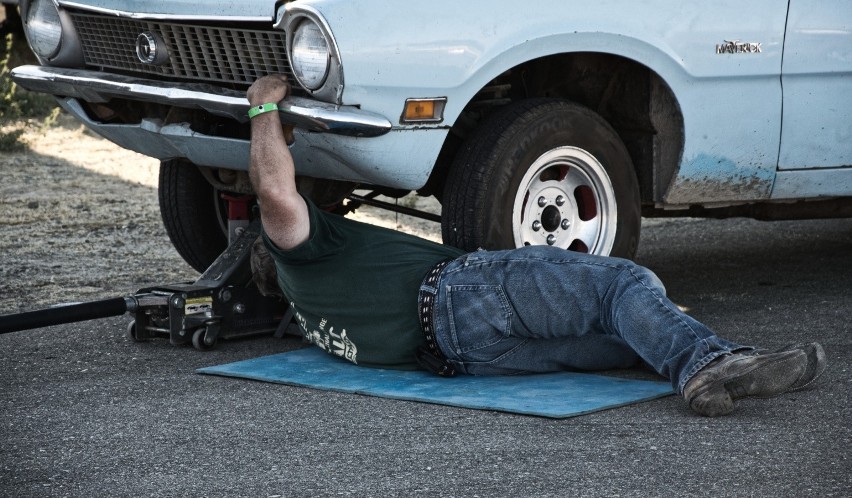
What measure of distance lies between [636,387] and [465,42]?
50.9 inches

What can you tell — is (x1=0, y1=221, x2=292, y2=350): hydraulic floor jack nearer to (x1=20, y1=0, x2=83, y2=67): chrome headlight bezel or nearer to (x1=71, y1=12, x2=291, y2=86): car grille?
(x1=71, y1=12, x2=291, y2=86): car grille

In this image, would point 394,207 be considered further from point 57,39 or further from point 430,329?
point 57,39

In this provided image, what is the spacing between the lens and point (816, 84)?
16.6 feet

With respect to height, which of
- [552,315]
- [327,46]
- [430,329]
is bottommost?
[430,329]

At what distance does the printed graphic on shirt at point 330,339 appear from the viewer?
434cm

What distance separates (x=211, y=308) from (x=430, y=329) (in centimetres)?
102

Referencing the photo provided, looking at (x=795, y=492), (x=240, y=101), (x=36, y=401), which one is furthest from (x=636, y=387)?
(x=36, y=401)

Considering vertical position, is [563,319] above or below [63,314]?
above

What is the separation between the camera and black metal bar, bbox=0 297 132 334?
164 inches

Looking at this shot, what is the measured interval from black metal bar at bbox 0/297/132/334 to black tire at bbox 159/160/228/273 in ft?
3.12

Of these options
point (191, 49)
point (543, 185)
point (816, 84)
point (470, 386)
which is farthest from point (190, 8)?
point (816, 84)

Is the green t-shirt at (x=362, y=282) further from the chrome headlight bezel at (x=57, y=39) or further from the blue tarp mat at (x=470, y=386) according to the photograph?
the chrome headlight bezel at (x=57, y=39)

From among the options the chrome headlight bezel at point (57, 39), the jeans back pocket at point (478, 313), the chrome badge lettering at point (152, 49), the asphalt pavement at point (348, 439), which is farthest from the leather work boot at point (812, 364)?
the chrome headlight bezel at point (57, 39)

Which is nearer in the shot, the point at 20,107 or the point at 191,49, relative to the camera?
the point at 191,49
